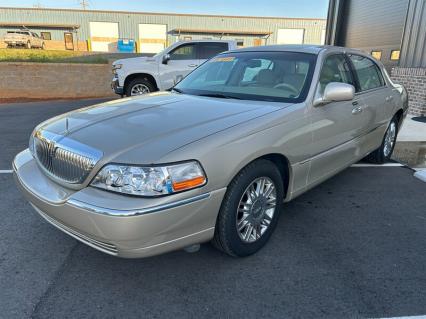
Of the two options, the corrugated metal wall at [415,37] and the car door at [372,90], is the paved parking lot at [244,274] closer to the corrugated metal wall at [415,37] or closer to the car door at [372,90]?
the car door at [372,90]

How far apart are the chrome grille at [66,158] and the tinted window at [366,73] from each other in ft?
10.6

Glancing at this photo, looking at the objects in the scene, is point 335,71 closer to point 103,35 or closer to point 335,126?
point 335,126

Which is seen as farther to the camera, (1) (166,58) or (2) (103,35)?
(2) (103,35)

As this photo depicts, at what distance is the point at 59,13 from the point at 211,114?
46657mm

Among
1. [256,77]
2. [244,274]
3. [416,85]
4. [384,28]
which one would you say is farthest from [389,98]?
[384,28]

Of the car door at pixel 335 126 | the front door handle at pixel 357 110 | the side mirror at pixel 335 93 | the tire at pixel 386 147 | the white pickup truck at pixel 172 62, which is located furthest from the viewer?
the white pickup truck at pixel 172 62

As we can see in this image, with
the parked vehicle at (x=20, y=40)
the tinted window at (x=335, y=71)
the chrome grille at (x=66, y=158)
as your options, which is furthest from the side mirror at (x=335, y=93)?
the parked vehicle at (x=20, y=40)

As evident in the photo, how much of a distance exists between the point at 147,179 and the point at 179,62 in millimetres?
8456

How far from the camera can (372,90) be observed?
4.26m

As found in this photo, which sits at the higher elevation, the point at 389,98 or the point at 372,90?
the point at 372,90

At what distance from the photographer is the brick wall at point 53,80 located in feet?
44.3

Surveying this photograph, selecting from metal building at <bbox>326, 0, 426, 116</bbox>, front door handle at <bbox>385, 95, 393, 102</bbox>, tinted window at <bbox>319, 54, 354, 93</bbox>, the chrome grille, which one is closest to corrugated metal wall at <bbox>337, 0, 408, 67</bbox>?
metal building at <bbox>326, 0, 426, 116</bbox>

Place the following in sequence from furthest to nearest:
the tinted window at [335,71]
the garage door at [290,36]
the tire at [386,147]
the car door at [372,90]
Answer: the garage door at [290,36] < the tire at [386,147] < the car door at [372,90] < the tinted window at [335,71]

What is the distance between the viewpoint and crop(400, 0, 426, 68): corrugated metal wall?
933 cm
